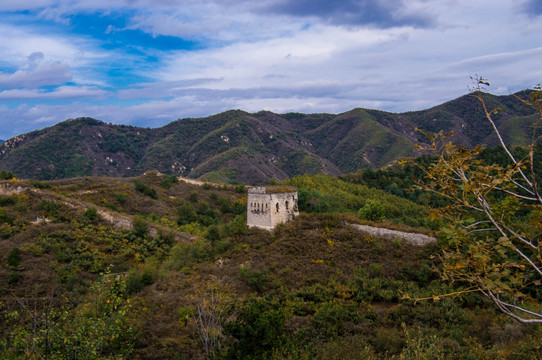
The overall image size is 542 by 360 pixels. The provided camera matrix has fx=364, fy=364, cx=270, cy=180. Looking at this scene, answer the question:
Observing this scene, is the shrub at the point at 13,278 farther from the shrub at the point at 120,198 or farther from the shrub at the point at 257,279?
the shrub at the point at 120,198

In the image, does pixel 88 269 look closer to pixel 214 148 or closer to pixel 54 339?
pixel 54 339

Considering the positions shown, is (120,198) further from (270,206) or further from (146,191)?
(270,206)

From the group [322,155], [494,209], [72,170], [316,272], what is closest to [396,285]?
[316,272]

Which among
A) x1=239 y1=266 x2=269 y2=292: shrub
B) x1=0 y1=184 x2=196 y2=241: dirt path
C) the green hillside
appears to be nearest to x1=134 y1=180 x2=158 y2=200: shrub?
the green hillside

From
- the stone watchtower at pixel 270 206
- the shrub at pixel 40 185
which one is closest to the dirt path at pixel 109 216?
the shrub at pixel 40 185

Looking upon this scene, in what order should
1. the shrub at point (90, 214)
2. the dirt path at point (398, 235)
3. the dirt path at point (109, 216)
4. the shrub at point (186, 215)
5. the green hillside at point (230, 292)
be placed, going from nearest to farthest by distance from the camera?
the green hillside at point (230, 292) → the dirt path at point (398, 235) → the shrub at point (90, 214) → the dirt path at point (109, 216) → the shrub at point (186, 215)

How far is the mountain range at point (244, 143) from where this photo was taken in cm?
8944

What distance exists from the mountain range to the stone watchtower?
1981 inches

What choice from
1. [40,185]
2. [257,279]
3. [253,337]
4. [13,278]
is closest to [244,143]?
[40,185]

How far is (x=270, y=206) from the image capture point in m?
22.2

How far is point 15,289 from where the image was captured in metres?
20.3

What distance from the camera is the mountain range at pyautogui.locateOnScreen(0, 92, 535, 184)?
293 ft

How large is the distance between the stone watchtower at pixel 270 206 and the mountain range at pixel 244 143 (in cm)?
5033

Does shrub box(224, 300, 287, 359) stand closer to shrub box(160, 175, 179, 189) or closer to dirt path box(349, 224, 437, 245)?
dirt path box(349, 224, 437, 245)
